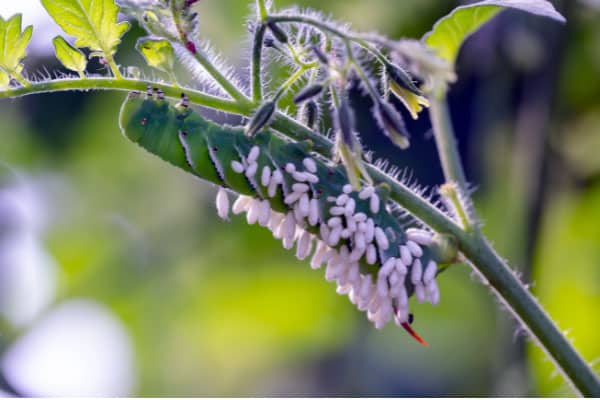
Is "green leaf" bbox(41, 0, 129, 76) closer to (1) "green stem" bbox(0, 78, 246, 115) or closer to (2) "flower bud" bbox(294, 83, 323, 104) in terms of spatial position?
(1) "green stem" bbox(0, 78, 246, 115)

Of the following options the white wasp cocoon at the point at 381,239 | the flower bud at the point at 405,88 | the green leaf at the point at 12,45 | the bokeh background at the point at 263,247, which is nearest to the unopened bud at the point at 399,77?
the flower bud at the point at 405,88

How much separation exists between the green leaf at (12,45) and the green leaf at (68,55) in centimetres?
5

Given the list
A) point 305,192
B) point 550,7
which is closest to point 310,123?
point 305,192

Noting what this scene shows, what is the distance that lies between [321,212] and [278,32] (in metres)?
0.31

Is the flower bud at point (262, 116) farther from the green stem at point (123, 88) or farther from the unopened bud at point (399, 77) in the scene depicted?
the unopened bud at point (399, 77)

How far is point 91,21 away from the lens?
1.19m

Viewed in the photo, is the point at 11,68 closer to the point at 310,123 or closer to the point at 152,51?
the point at 152,51

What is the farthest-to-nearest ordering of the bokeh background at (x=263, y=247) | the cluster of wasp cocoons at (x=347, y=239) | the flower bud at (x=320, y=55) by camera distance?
the bokeh background at (x=263, y=247) < the cluster of wasp cocoons at (x=347, y=239) < the flower bud at (x=320, y=55)

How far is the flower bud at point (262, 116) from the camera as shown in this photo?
1.12 m

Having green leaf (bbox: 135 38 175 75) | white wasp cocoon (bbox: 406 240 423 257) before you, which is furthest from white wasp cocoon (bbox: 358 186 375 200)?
green leaf (bbox: 135 38 175 75)

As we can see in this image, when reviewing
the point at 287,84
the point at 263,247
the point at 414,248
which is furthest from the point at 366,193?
the point at 263,247

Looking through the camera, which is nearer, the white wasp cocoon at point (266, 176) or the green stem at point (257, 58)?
the green stem at point (257, 58)

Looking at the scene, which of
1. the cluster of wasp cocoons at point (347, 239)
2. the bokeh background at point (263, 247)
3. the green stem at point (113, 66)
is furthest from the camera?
the bokeh background at point (263, 247)

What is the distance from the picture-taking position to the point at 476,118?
3.12 m
